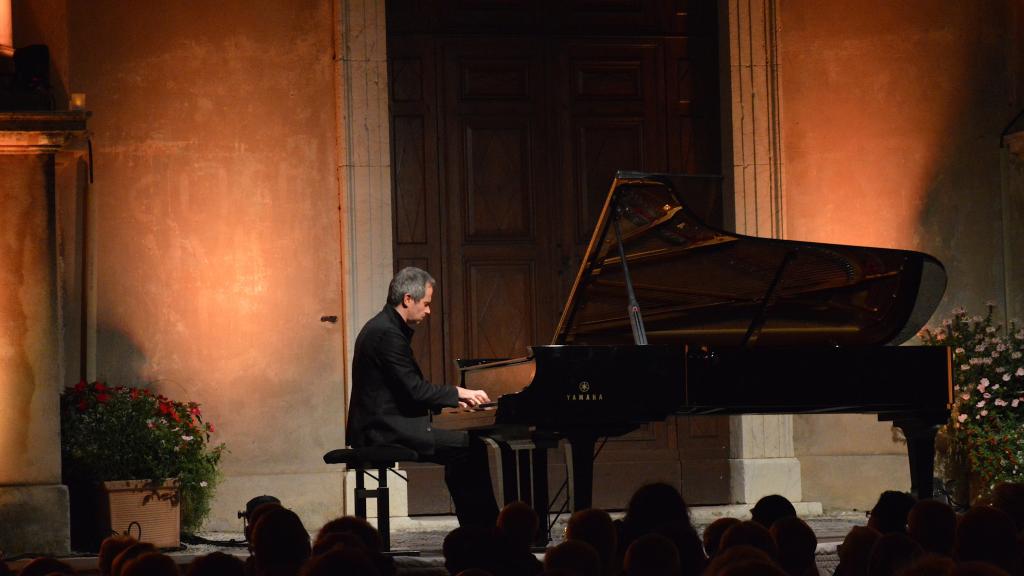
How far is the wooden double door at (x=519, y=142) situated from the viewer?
837 centimetres

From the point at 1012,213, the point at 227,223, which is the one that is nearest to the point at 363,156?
the point at 227,223

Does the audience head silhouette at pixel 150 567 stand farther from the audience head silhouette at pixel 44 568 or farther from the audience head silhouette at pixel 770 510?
the audience head silhouette at pixel 770 510

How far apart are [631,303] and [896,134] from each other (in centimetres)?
349

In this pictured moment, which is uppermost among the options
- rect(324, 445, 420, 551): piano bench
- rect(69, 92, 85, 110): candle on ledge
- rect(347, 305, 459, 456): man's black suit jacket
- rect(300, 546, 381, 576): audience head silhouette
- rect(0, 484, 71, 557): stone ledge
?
rect(69, 92, 85, 110): candle on ledge

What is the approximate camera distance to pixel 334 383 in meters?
8.00

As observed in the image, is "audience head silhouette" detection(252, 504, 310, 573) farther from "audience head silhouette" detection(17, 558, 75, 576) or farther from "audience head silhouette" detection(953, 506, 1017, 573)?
"audience head silhouette" detection(953, 506, 1017, 573)

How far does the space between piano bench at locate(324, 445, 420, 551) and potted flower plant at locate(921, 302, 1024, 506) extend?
3.27 m

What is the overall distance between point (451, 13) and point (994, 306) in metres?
3.56

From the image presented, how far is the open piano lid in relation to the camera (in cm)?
581

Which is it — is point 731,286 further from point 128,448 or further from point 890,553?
point 890,553

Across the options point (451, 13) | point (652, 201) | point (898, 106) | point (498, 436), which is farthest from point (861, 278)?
point (451, 13)

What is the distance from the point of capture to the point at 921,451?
590 centimetres

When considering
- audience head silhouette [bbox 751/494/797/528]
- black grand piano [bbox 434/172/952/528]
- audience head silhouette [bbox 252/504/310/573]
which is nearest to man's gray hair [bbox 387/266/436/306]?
black grand piano [bbox 434/172/952/528]

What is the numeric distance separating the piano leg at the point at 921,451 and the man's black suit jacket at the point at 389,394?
1915 mm
